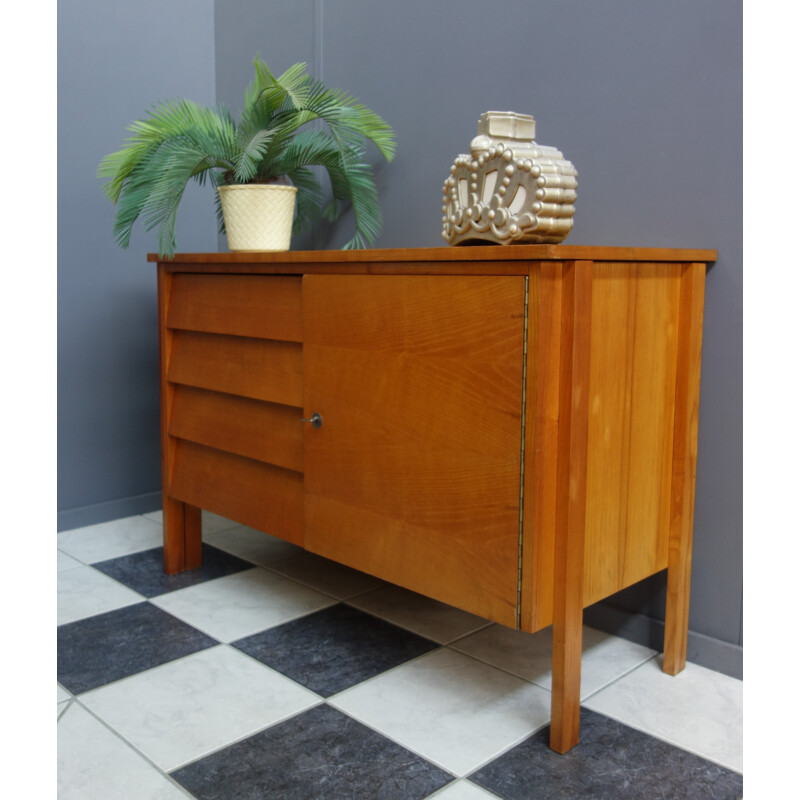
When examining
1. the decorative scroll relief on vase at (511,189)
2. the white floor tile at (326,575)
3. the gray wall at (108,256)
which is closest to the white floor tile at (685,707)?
the white floor tile at (326,575)

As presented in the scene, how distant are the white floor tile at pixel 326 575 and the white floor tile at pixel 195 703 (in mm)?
404

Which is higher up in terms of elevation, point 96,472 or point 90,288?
point 90,288

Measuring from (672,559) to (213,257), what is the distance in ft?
3.90

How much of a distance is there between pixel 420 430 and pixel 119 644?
871 mm

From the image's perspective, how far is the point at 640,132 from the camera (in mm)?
1695

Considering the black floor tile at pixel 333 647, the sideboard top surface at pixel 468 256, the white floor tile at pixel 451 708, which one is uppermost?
the sideboard top surface at pixel 468 256

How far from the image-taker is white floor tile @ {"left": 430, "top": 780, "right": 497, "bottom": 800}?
1.29 meters

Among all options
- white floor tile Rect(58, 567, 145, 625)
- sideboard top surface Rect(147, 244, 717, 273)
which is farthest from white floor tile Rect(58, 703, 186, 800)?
sideboard top surface Rect(147, 244, 717, 273)

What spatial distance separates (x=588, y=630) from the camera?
1.90 m

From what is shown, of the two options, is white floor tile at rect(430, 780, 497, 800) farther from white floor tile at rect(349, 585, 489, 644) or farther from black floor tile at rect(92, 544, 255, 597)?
black floor tile at rect(92, 544, 255, 597)

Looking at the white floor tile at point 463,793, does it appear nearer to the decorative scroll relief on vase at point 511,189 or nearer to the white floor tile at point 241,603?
the white floor tile at point 241,603

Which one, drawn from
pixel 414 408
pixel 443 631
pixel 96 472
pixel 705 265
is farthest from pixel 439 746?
pixel 96 472

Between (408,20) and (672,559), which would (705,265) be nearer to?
(672,559)

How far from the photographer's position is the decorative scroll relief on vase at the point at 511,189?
137cm
